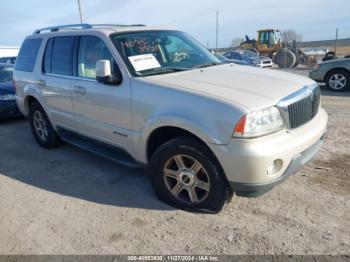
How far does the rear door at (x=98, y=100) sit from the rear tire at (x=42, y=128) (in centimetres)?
123

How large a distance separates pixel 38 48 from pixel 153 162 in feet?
10.8

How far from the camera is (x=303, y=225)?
3092 millimetres

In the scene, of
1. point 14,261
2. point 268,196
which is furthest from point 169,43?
point 14,261

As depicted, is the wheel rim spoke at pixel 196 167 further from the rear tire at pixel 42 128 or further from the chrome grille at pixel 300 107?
the rear tire at pixel 42 128

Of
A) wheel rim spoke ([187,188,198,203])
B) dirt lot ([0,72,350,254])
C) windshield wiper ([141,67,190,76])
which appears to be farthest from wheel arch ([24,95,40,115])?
wheel rim spoke ([187,188,198,203])

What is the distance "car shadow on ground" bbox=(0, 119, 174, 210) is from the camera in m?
3.88

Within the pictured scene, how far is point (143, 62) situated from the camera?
375cm

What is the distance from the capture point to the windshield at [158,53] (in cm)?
375

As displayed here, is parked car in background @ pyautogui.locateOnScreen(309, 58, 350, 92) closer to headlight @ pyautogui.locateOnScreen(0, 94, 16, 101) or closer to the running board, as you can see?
the running board

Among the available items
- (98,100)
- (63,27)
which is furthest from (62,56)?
(98,100)

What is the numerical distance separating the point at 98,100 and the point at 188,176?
1.53 m

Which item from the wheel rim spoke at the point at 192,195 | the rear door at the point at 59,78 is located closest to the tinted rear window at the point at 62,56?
the rear door at the point at 59,78

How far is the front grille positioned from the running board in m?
1.75

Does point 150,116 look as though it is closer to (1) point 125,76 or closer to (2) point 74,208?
(1) point 125,76
